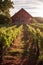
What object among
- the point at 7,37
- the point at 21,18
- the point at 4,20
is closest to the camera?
the point at 7,37

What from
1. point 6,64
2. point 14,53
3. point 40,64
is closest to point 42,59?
point 40,64

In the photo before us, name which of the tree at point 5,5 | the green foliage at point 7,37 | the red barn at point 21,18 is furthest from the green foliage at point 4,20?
the green foliage at point 7,37

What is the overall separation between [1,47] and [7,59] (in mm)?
1096

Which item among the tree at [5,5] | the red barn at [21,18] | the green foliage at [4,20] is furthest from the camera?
the red barn at [21,18]

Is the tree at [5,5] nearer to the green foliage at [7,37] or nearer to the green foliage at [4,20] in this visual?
the green foliage at [4,20]

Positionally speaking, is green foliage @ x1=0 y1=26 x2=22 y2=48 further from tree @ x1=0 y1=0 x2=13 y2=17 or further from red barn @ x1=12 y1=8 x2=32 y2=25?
red barn @ x1=12 y1=8 x2=32 y2=25

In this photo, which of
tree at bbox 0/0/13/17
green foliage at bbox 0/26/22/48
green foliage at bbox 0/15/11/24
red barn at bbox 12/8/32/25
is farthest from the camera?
red barn at bbox 12/8/32/25

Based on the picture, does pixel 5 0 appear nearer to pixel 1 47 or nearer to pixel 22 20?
pixel 1 47

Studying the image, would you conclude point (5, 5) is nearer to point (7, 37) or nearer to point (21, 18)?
point (7, 37)

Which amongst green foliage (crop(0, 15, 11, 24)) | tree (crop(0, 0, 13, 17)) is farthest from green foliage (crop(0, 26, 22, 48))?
green foliage (crop(0, 15, 11, 24))

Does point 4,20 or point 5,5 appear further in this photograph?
point 4,20

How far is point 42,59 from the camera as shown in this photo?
13414mm

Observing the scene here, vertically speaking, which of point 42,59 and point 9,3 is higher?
point 9,3

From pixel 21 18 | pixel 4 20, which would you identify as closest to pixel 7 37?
pixel 4 20
